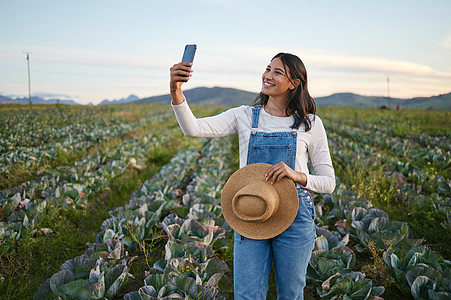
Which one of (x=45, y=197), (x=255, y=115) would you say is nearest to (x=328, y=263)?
(x=255, y=115)

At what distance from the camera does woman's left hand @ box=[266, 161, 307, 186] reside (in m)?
1.78

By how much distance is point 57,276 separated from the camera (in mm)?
2469

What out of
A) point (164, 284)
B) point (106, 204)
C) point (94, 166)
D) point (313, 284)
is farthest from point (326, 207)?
point (94, 166)

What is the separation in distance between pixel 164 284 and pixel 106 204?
3356mm

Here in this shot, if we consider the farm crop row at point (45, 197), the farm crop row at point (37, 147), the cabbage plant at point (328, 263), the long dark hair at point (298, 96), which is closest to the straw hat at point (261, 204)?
the long dark hair at point (298, 96)

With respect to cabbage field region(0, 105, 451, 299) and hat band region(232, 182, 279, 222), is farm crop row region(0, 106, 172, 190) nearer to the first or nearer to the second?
cabbage field region(0, 105, 451, 299)

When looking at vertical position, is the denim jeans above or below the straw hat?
below

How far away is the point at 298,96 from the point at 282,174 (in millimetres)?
576

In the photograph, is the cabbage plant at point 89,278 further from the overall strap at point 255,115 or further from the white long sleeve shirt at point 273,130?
the overall strap at point 255,115

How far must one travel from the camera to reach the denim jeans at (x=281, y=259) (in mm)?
1828

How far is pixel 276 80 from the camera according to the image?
2.00 meters

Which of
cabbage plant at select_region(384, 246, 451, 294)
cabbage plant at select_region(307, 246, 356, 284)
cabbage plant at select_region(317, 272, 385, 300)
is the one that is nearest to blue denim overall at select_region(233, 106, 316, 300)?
cabbage plant at select_region(317, 272, 385, 300)

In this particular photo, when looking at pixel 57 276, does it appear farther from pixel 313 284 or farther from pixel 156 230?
pixel 313 284

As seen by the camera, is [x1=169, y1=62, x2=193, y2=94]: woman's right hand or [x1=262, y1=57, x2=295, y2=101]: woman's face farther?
[x1=262, y1=57, x2=295, y2=101]: woman's face
